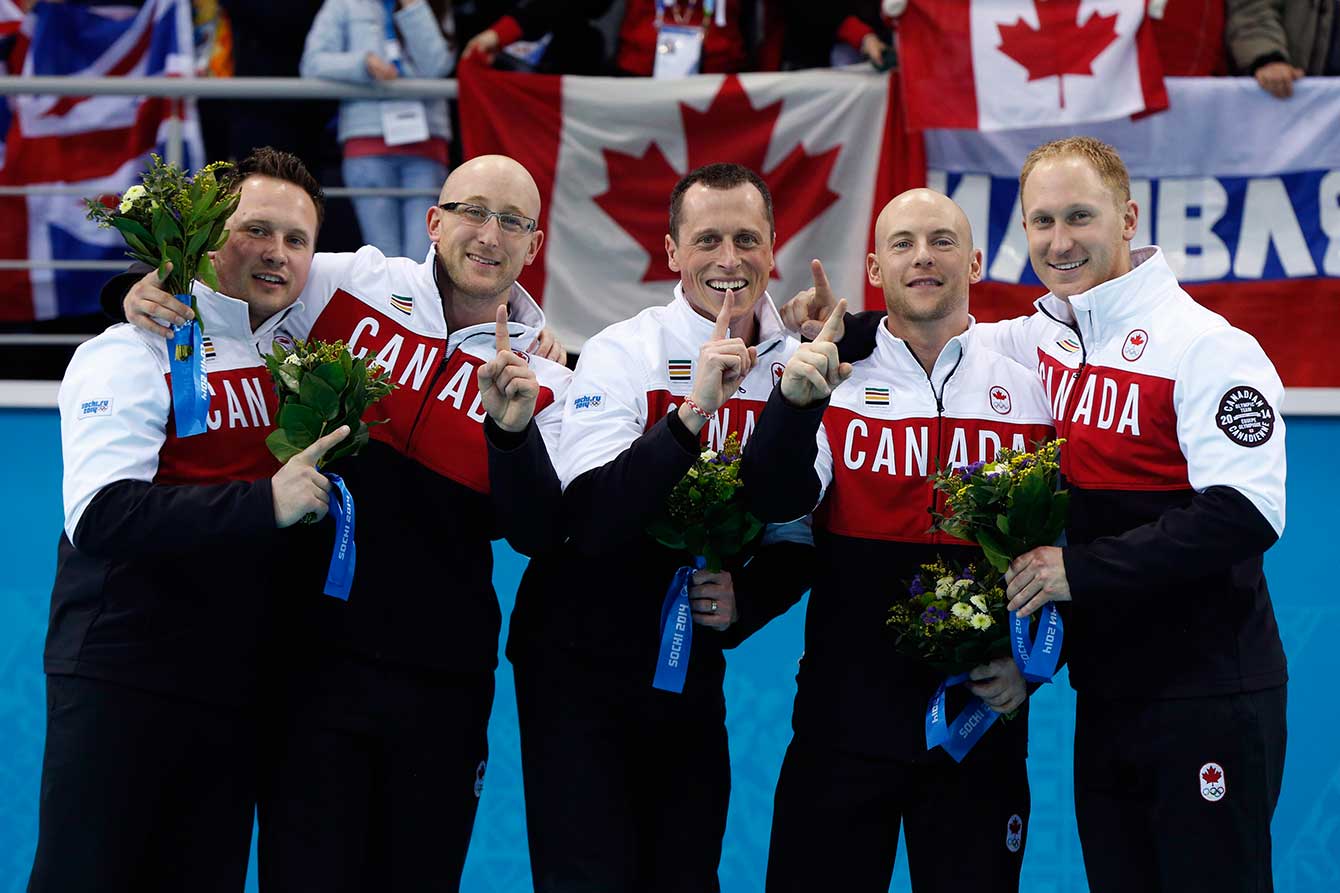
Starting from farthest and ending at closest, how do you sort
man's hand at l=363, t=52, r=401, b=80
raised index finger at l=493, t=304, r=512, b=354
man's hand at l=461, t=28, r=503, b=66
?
man's hand at l=461, t=28, r=503, b=66
man's hand at l=363, t=52, r=401, b=80
raised index finger at l=493, t=304, r=512, b=354

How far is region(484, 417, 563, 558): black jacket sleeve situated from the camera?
3461 millimetres

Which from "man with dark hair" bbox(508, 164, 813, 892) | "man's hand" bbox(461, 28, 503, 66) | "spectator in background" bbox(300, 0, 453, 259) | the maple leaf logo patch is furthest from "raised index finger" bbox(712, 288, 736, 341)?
"man's hand" bbox(461, 28, 503, 66)

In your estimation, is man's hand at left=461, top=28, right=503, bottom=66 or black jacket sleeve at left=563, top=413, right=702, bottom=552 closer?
black jacket sleeve at left=563, top=413, right=702, bottom=552

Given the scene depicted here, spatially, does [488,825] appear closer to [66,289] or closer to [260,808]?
[260,808]

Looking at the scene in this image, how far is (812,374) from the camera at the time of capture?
131 inches

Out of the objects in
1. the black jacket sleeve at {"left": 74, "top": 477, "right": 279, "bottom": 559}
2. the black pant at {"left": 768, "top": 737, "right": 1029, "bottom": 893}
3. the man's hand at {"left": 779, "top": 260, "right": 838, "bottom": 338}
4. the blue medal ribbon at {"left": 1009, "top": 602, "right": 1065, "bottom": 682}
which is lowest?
the black pant at {"left": 768, "top": 737, "right": 1029, "bottom": 893}

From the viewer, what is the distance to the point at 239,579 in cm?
355

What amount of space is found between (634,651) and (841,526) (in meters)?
0.61

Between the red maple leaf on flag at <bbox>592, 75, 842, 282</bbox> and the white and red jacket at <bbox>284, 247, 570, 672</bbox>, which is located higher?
the red maple leaf on flag at <bbox>592, 75, 842, 282</bbox>

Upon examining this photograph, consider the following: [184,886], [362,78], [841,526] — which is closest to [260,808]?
[184,886]

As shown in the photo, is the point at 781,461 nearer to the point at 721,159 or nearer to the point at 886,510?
the point at 886,510

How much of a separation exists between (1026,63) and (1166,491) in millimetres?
2886

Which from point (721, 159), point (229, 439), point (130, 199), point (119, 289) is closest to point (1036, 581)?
point (229, 439)

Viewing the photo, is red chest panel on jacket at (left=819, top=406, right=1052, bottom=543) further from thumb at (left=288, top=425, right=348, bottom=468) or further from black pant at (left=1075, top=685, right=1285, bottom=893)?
thumb at (left=288, top=425, right=348, bottom=468)
